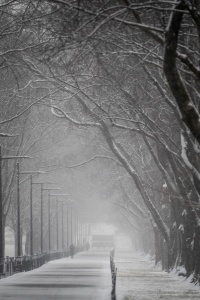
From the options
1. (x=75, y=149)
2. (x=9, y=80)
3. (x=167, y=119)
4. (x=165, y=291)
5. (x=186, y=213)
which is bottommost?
(x=165, y=291)

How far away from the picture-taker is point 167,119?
125 feet

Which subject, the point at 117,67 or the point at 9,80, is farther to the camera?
the point at 9,80

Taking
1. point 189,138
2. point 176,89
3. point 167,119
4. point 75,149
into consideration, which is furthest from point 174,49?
point 75,149

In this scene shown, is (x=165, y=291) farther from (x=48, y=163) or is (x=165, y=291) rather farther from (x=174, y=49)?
(x=48, y=163)

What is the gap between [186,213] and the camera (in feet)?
118

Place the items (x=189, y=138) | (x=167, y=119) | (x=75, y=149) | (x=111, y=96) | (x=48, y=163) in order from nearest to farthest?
(x=189, y=138)
(x=111, y=96)
(x=167, y=119)
(x=48, y=163)
(x=75, y=149)

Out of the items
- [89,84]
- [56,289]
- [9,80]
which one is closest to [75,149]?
[9,80]

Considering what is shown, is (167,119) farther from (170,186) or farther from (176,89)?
(176,89)

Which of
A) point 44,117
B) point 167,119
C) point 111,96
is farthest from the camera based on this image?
point 44,117

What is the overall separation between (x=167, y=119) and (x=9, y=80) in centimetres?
750

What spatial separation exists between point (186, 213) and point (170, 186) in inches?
161

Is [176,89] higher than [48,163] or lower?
lower

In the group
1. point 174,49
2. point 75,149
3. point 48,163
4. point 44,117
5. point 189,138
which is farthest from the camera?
point 75,149

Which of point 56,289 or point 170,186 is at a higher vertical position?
point 170,186
